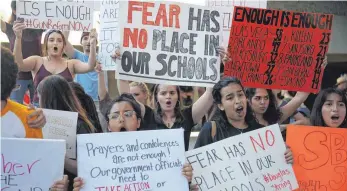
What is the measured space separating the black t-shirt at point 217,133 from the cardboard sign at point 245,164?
4.1 inches

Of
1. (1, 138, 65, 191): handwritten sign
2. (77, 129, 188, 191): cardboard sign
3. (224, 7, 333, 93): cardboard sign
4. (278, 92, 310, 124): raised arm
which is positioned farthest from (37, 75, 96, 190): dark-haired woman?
(278, 92, 310, 124): raised arm

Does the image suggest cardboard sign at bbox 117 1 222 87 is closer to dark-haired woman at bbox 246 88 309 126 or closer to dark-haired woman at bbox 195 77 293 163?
dark-haired woman at bbox 246 88 309 126

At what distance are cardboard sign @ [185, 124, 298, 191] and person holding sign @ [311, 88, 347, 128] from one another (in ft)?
2.46

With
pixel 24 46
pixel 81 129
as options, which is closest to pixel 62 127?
pixel 81 129

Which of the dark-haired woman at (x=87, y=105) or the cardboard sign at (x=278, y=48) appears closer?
the dark-haired woman at (x=87, y=105)

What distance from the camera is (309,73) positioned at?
4.45m

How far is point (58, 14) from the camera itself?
15.8 feet

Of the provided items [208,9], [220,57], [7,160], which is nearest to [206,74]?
[220,57]

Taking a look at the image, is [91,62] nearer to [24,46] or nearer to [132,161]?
[24,46]

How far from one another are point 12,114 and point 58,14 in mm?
2235

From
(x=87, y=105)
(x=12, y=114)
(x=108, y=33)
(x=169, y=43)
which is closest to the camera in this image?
(x=12, y=114)

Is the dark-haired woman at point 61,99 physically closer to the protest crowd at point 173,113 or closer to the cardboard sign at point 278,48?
the protest crowd at point 173,113

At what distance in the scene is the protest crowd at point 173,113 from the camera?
9.33ft


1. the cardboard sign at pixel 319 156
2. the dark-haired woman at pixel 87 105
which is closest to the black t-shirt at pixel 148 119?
the dark-haired woman at pixel 87 105
